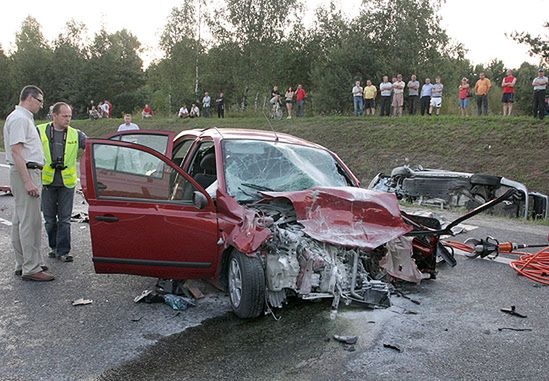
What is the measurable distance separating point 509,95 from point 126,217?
16.0m

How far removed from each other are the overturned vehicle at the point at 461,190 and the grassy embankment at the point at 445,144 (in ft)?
15.0

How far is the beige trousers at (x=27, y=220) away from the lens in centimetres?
518

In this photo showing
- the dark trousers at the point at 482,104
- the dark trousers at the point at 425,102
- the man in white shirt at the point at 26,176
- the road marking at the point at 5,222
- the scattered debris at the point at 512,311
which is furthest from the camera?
the dark trousers at the point at 425,102

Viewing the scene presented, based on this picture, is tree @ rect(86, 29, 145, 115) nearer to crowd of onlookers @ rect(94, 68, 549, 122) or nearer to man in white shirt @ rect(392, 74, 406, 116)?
crowd of onlookers @ rect(94, 68, 549, 122)

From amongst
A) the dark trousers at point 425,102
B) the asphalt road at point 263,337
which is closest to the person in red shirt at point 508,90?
the dark trousers at point 425,102

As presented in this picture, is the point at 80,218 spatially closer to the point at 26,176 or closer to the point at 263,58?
the point at 26,176

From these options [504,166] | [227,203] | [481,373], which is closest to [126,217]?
[227,203]

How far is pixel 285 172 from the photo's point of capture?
5137 millimetres

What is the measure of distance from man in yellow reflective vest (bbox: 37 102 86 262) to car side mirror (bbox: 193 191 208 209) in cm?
198

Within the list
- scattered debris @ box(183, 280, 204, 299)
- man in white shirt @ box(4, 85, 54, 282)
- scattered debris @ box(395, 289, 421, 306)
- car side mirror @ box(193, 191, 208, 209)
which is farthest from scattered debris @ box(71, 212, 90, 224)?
scattered debris @ box(395, 289, 421, 306)

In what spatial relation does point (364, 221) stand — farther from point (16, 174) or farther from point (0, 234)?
point (0, 234)

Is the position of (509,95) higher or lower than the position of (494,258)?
higher

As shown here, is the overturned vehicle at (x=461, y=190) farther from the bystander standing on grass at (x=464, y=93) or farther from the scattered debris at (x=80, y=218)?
the bystander standing on grass at (x=464, y=93)

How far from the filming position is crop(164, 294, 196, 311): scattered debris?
457 centimetres
